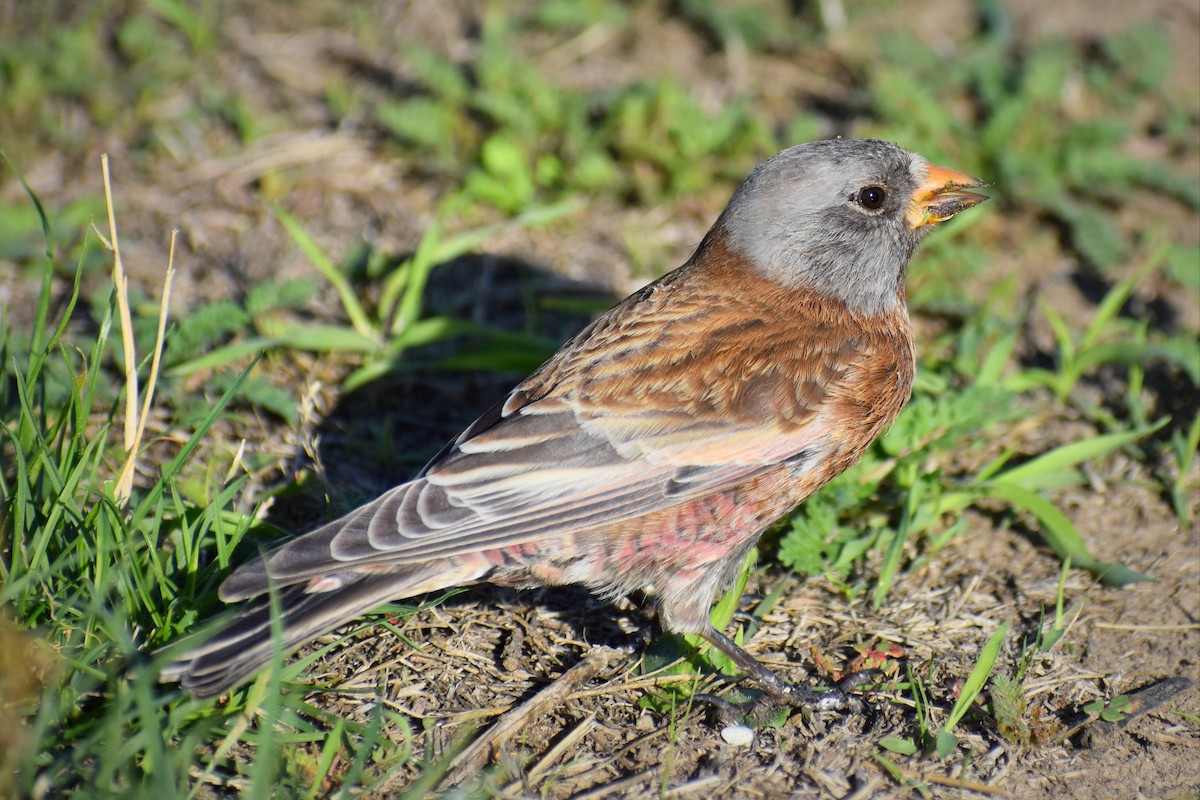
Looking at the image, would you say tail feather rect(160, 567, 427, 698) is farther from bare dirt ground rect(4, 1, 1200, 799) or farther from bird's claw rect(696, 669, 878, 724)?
bird's claw rect(696, 669, 878, 724)

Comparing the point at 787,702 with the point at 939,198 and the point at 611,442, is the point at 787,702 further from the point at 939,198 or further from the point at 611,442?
the point at 939,198

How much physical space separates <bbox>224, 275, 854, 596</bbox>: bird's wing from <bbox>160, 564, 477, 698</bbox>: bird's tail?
8 centimetres

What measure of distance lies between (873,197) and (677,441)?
129 cm

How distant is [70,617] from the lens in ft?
10.8

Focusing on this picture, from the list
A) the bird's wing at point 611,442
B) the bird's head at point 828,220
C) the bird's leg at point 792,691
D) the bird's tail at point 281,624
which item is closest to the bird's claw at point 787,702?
the bird's leg at point 792,691

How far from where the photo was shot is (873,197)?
410cm

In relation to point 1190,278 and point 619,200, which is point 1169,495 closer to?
point 1190,278

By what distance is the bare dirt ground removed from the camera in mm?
3250

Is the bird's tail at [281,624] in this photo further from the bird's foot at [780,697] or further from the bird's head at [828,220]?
the bird's head at [828,220]

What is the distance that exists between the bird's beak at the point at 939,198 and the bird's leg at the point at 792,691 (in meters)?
1.74

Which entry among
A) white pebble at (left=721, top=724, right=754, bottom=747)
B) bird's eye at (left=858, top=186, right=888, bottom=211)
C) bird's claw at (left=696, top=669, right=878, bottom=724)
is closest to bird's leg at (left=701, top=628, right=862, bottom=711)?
bird's claw at (left=696, top=669, right=878, bottom=724)

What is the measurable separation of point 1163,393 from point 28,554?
14.6 feet

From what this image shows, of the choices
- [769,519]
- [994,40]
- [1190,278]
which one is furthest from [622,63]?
[769,519]

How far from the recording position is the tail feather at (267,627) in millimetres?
2998
